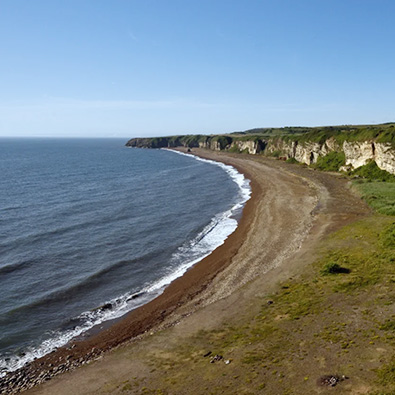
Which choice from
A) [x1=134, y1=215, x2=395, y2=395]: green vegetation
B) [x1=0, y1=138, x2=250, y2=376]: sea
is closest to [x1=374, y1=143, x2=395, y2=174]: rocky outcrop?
[x1=0, y1=138, x2=250, y2=376]: sea

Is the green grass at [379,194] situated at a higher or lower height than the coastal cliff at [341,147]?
lower

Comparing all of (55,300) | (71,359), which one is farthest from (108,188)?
(71,359)

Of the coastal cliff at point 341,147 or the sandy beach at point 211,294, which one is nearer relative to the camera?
the sandy beach at point 211,294

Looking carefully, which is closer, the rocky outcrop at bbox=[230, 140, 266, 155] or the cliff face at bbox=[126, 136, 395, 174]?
the cliff face at bbox=[126, 136, 395, 174]

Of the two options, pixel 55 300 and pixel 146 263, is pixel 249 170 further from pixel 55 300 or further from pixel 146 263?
pixel 55 300

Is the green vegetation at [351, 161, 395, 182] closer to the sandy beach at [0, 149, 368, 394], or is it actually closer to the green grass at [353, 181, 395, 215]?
the green grass at [353, 181, 395, 215]

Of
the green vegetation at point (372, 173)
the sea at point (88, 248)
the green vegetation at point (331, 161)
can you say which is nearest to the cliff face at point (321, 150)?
the green vegetation at point (372, 173)

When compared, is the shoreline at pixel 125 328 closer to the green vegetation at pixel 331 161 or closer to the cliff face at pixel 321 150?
the cliff face at pixel 321 150
